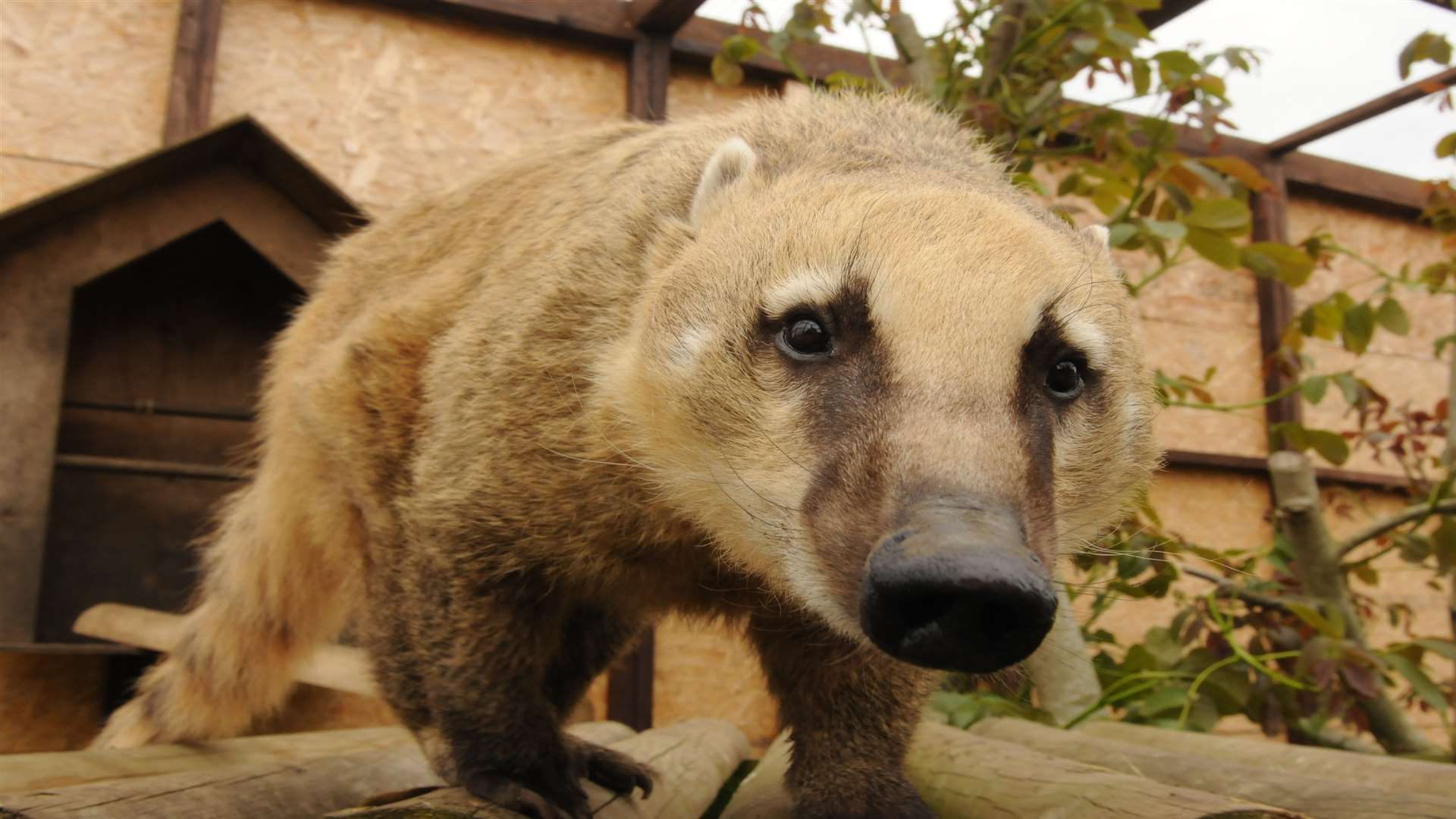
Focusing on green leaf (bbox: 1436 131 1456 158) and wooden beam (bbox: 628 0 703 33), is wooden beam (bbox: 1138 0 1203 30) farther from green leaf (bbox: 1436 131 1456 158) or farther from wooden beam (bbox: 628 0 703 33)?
wooden beam (bbox: 628 0 703 33)

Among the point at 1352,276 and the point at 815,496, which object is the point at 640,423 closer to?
the point at 815,496

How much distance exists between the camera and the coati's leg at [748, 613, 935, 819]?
2.29 m

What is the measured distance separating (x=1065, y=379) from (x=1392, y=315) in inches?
99.6

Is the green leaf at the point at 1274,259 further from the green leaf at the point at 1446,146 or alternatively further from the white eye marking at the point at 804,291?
the white eye marking at the point at 804,291

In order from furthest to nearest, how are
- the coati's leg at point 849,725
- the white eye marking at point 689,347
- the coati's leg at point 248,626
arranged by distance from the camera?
the coati's leg at point 248,626 < the coati's leg at point 849,725 < the white eye marking at point 689,347

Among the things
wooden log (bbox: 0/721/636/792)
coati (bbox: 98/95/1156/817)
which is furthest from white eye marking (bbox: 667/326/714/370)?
wooden log (bbox: 0/721/636/792)

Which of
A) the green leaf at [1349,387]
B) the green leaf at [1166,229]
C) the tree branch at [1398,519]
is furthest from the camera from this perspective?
the green leaf at [1349,387]

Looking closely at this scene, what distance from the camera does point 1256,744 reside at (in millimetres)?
2938

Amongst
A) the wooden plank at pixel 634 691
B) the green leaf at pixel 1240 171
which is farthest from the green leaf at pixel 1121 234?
the wooden plank at pixel 634 691

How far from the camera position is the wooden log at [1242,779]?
5.66ft

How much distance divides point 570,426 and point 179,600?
123 inches

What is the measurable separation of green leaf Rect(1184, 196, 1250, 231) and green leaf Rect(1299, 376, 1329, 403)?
883 millimetres

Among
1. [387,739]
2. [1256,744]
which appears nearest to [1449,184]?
[1256,744]

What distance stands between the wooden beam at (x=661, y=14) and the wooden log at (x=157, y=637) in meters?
2.73
